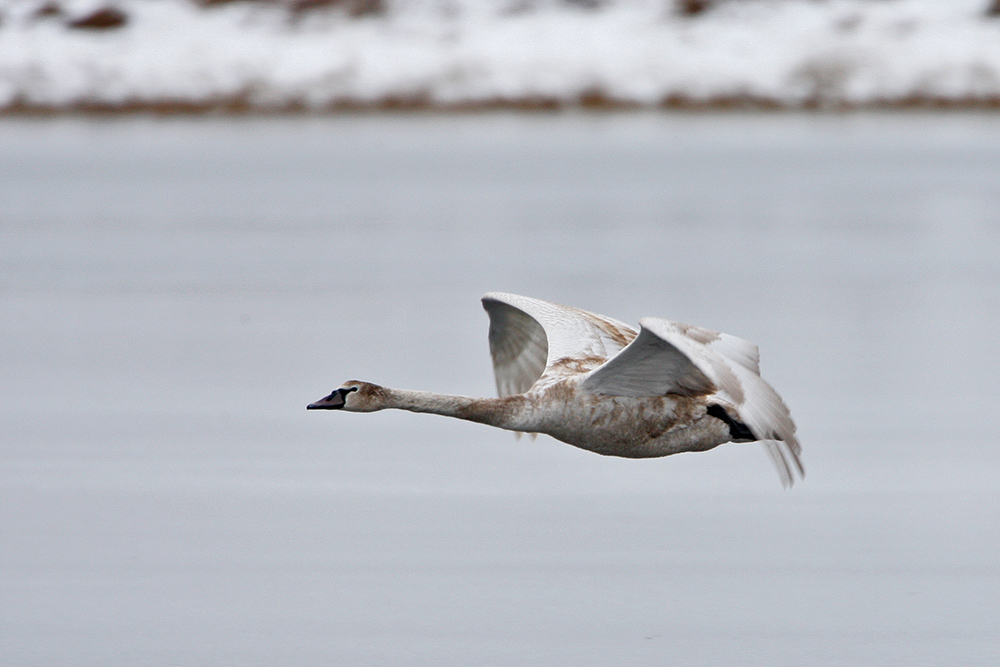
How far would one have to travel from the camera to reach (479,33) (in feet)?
95.2

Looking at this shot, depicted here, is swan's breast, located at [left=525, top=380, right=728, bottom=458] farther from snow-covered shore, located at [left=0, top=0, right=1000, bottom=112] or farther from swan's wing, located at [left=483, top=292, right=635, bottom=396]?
snow-covered shore, located at [left=0, top=0, right=1000, bottom=112]

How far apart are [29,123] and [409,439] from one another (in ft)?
66.6

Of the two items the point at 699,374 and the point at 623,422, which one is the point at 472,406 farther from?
the point at 699,374

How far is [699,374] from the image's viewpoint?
650cm

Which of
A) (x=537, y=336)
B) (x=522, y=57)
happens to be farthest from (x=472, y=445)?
(x=522, y=57)

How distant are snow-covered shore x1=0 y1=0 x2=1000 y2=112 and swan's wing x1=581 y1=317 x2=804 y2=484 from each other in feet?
66.7

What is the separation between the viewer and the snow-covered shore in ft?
86.5

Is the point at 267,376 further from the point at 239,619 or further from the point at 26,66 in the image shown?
the point at 26,66

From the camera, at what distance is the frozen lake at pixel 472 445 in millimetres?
5945

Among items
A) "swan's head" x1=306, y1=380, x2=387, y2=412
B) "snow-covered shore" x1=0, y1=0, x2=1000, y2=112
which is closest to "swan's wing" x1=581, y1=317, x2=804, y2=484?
"swan's head" x1=306, y1=380, x2=387, y2=412

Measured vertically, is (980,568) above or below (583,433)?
below

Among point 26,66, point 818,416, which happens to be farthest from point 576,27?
point 818,416

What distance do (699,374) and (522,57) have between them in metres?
21.8

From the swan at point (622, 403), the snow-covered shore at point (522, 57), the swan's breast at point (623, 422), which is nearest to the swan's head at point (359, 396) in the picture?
the swan at point (622, 403)
